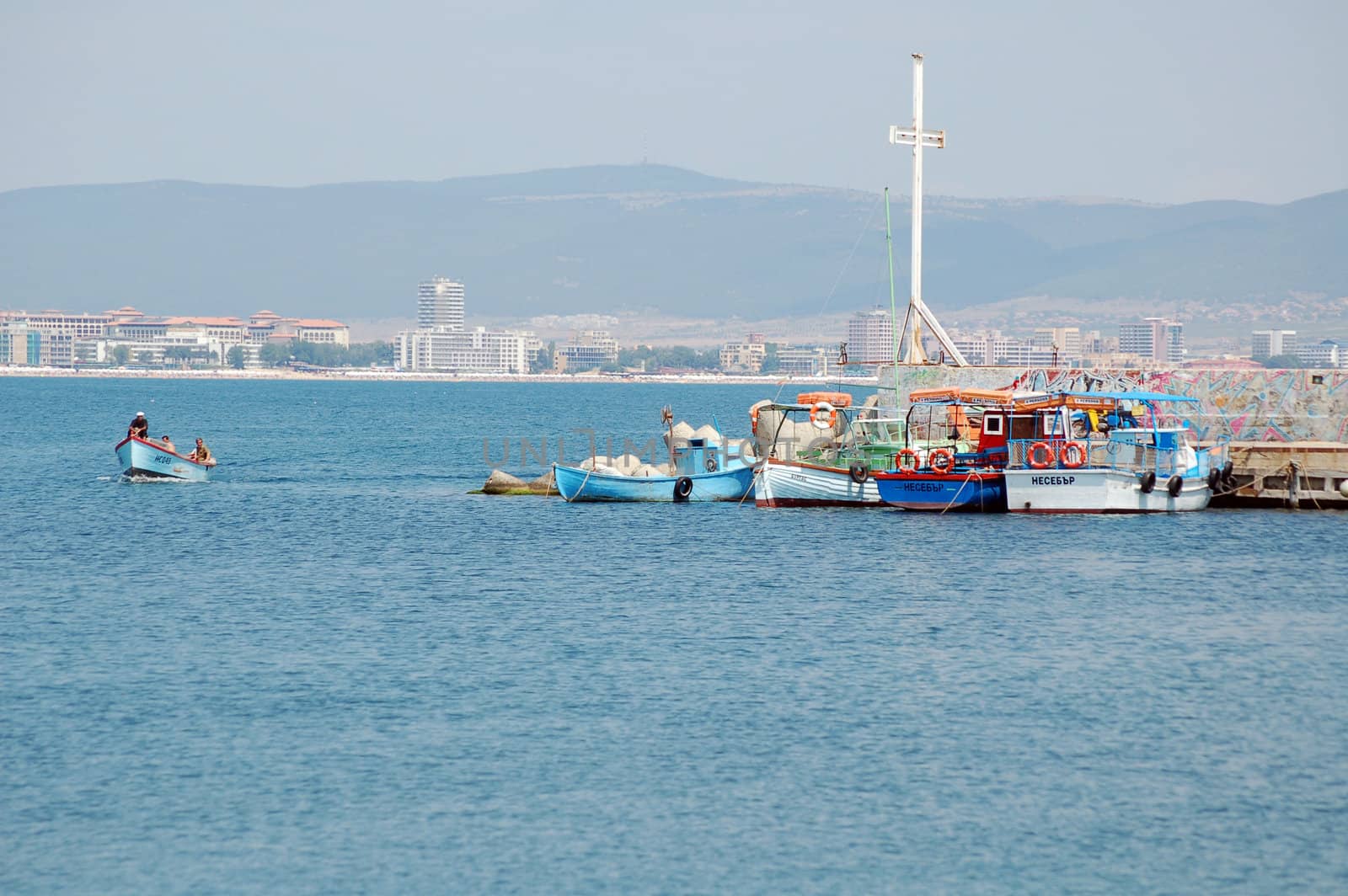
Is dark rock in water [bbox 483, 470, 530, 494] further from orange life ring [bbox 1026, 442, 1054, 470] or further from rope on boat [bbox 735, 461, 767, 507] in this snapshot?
orange life ring [bbox 1026, 442, 1054, 470]

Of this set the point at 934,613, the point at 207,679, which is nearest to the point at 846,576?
the point at 934,613

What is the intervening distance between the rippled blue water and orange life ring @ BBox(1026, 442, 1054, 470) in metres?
2.11

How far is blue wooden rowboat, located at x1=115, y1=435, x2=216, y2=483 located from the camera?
6034cm

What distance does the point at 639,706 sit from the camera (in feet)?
80.3

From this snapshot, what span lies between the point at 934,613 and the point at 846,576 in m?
5.00

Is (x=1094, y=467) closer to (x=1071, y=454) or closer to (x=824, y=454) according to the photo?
(x=1071, y=454)

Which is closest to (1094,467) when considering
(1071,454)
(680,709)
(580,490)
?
(1071,454)

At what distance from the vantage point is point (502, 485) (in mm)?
57312

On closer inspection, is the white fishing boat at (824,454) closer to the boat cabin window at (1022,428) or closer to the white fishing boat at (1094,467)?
the boat cabin window at (1022,428)

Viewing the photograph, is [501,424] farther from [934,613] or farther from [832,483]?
[934,613]

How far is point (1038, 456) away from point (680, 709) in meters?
26.0

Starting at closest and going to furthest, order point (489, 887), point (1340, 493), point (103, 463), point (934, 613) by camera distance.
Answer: point (489, 887)
point (934, 613)
point (1340, 493)
point (103, 463)

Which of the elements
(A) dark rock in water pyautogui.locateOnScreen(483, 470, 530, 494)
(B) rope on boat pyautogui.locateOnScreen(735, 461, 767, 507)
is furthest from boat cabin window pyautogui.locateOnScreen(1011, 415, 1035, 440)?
(A) dark rock in water pyautogui.locateOnScreen(483, 470, 530, 494)

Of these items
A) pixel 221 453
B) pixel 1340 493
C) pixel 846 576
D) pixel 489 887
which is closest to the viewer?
pixel 489 887
